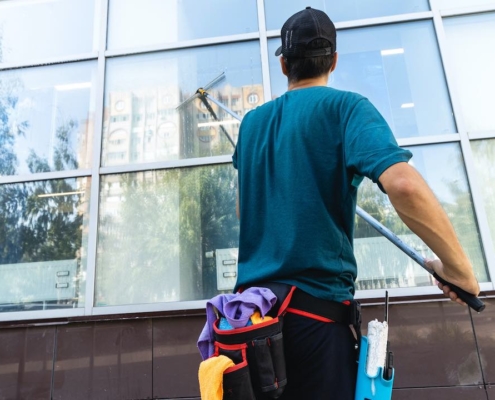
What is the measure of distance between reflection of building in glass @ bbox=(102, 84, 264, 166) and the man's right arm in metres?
3.57

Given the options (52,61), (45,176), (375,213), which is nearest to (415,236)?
(375,213)

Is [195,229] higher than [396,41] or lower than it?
lower

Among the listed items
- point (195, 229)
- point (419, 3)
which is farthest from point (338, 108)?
point (419, 3)

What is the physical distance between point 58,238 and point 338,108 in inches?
156

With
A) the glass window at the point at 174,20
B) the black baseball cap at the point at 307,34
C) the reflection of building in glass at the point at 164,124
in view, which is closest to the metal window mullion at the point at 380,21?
the glass window at the point at 174,20

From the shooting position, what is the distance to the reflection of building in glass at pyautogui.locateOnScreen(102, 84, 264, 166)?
475 centimetres

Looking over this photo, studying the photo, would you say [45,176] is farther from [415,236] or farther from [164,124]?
[415,236]

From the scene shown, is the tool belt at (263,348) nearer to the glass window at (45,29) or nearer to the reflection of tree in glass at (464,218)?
the reflection of tree in glass at (464,218)

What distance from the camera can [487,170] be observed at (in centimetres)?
432

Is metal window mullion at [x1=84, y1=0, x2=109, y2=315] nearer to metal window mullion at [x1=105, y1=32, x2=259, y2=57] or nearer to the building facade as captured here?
the building facade

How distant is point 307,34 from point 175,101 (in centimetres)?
347

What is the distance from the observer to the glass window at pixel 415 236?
410cm

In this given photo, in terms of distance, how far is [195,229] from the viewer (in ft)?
14.8

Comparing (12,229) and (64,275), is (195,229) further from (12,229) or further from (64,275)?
(12,229)
